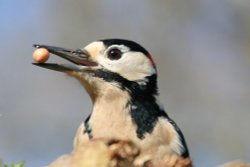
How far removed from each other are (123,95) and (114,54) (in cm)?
19

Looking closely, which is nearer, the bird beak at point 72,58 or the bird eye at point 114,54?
the bird beak at point 72,58

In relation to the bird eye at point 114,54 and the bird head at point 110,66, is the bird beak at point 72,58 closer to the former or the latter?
the bird head at point 110,66

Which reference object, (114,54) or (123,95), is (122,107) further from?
(114,54)

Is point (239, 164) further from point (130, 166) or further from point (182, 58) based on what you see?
point (182, 58)

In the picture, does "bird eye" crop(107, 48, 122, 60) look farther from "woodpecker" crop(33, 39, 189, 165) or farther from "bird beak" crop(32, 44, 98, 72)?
"bird beak" crop(32, 44, 98, 72)

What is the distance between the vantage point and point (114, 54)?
14.7ft

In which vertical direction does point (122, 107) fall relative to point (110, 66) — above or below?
below

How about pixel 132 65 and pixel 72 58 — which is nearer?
pixel 72 58

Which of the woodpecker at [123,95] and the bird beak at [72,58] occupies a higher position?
the bird beak at [72,58]

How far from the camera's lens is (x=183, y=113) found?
6789 millimetres

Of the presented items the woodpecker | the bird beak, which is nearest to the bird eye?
the woodpecker

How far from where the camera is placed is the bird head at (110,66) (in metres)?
4.26

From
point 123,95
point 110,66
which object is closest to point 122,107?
point 123,95

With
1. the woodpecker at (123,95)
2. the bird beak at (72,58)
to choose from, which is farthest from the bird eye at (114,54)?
the bird beak at (72,58)
